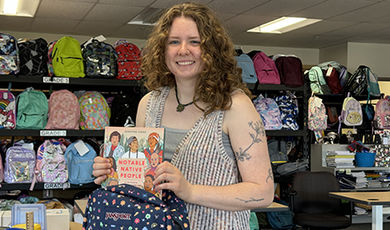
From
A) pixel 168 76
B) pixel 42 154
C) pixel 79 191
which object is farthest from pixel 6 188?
pixel 168 76

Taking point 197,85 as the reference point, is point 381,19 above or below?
above

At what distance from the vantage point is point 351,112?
7.81 m

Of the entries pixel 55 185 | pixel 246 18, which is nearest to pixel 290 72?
pixel 246 18

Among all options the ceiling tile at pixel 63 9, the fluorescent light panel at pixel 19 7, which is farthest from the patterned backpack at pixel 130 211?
the fluorescent light panel at pixel 19 7

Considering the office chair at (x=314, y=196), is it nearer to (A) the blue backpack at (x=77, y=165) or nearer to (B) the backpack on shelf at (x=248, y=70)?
(B) the backpack on shelf at (x=248, y=70)

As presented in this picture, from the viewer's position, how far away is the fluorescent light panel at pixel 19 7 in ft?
24.5

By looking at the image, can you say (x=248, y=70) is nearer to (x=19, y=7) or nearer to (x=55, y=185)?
(x=55, y=185)

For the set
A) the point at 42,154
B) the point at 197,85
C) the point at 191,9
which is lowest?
the point at 42,154

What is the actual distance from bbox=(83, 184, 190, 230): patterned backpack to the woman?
74mm

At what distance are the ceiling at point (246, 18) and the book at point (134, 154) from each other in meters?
5.62

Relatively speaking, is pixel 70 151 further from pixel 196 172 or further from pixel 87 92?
pixel 196 172

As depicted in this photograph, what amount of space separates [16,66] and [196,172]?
12.2ft

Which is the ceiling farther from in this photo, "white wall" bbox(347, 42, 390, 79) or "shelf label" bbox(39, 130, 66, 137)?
"shelf label" bbox(39, 130, 66, 137)

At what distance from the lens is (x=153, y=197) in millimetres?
1399
